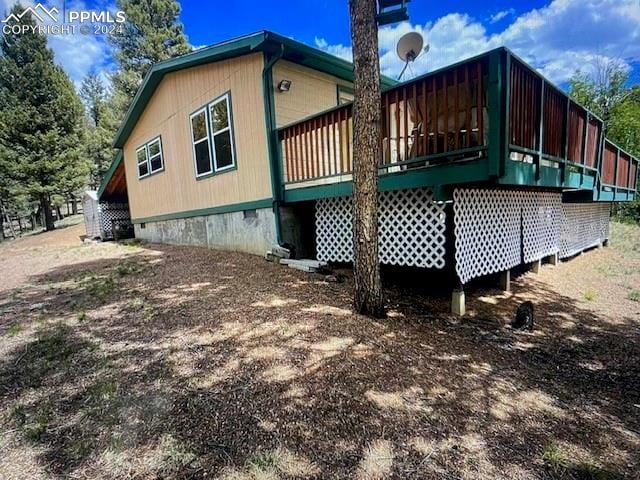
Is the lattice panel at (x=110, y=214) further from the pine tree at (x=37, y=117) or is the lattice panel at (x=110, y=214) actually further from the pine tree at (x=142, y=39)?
the pine tree at (x=142, y=39)

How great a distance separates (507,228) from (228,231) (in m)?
5.89

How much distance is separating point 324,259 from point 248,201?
2.25m

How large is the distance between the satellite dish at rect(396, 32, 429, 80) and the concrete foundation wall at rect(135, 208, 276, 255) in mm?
4275

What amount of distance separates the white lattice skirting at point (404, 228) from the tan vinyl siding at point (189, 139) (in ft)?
5.71

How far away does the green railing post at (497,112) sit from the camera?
3367mm

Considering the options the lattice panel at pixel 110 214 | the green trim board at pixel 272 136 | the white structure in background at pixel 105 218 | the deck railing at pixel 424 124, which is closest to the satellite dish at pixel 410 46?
the green trim board at pixel 272 136

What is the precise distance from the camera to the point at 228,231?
8047 millimetres

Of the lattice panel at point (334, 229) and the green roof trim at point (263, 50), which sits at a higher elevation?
the green roof trim at point (263, 50)

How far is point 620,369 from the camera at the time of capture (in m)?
3.35

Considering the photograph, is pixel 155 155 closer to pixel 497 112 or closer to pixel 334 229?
pixel 334 229

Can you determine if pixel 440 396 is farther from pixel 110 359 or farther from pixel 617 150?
pixel 617 150

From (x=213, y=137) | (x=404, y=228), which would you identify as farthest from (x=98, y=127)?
(x=404, y=228)

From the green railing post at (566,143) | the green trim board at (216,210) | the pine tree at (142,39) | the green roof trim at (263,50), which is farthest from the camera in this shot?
the pine tree at (142,39)

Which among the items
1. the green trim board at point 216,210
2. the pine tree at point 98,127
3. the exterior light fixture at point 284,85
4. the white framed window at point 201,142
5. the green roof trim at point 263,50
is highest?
the pine tree at point 98,127
